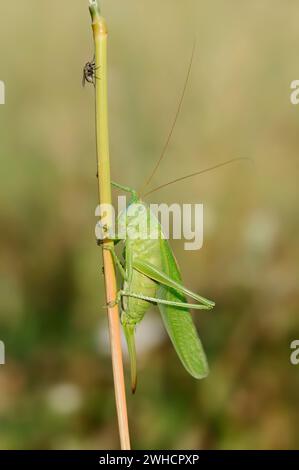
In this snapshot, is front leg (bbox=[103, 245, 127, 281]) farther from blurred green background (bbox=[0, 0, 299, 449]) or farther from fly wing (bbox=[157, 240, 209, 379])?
blurred green background (bbox=[0, 0, 299, 449])

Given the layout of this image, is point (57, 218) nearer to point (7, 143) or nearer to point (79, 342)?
point (7, 143)

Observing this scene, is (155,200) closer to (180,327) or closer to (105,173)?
(180,327)

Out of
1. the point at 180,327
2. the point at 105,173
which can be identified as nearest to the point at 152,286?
the point at 180,327

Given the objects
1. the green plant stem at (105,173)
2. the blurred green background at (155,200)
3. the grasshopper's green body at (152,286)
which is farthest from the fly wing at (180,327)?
the blurred green background at (155,200)

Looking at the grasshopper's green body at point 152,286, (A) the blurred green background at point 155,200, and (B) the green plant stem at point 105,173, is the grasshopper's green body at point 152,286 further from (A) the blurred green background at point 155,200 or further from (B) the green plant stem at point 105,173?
(A) the blurred green background at point 155,200

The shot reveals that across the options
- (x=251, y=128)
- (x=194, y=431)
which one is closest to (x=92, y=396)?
(x=194, y=431)
